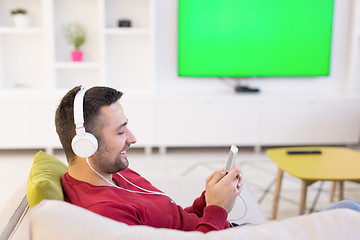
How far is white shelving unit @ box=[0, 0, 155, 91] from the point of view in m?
4.38

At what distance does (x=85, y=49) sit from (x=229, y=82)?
1.57 metres

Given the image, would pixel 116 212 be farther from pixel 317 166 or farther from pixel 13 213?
pixel 317 166

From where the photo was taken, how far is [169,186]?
2.09m

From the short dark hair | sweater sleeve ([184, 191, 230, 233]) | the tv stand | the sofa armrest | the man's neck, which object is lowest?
the sofa armrest

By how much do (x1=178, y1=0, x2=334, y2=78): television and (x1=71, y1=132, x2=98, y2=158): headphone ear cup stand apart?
342cm

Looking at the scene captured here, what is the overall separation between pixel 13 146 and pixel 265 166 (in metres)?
2.38

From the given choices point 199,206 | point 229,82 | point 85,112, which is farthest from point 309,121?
point 85,112

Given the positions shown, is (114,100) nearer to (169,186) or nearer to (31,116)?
(169,186)

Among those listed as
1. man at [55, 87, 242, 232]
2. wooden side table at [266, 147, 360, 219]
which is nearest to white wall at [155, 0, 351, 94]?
wooden side table at [266, 147, 360, 219]

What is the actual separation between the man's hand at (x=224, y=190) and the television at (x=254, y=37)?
336 centimetres

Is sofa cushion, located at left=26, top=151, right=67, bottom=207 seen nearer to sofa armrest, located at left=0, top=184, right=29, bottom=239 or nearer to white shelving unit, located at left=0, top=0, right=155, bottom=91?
sofa armrest, located at left=0, top=184, right=29, bottom=239

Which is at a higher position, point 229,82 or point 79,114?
point 79,114

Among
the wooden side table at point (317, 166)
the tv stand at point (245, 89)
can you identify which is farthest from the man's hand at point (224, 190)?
the tv stand at point (245, 89)

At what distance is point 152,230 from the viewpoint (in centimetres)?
75
